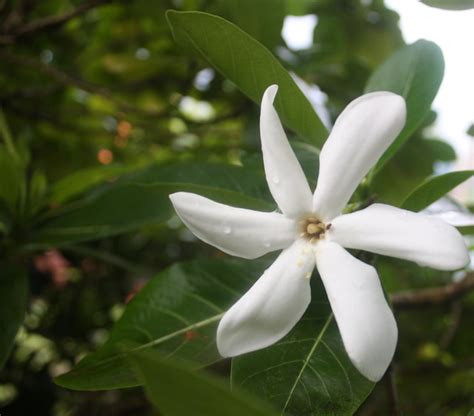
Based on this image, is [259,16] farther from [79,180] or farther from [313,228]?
[313,228]

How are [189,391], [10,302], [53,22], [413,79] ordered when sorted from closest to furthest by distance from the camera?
[189,391] < [413,79] < [10,302] < [53,22]

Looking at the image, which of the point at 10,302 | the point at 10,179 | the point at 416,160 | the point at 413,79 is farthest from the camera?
the point at 416,160

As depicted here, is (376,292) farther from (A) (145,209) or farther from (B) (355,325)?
(A) (145,209)

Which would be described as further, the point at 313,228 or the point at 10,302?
the point at 10,302

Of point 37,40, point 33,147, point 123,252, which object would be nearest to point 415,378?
point 123,252

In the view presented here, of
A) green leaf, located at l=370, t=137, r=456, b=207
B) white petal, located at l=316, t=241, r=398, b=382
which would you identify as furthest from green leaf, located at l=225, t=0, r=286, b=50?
white petal, located at l=316, t=241, r=398, b=382

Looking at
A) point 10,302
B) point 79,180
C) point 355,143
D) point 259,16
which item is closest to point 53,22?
point 79,180
